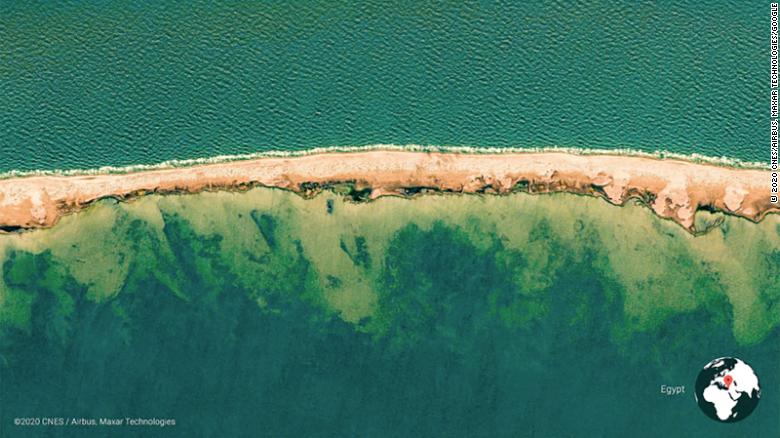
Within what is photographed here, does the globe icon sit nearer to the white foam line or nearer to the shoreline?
the shoreline

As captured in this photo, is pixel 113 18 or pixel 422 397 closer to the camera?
pixel 422 397

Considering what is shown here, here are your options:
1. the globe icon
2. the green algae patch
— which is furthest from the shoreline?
the globe icon

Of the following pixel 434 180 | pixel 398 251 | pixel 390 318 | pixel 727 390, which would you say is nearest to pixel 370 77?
pixel 434 180

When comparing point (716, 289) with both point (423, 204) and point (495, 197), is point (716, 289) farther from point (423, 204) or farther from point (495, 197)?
point (423, 204)

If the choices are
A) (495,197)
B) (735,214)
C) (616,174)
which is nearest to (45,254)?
(495,197)

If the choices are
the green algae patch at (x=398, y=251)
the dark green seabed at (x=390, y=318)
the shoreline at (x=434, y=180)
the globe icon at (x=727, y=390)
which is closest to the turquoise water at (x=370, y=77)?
the shoreline at (x=434, y=180)

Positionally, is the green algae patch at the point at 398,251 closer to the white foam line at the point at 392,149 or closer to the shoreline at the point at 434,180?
the shoreline at the point at 434,180
